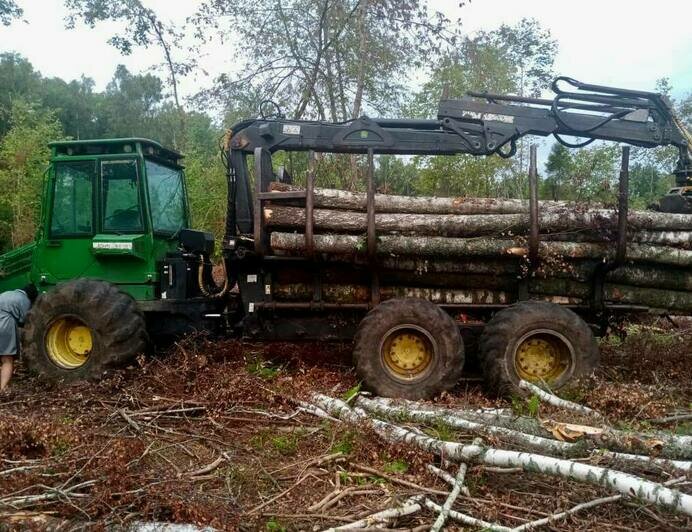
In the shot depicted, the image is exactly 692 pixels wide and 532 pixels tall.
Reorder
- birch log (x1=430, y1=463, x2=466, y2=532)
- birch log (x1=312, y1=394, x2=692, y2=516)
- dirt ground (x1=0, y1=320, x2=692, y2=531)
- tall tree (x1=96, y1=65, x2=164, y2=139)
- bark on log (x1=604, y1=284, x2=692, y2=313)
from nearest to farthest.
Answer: birch log (x1=312, y1=394, x2=692, y2=516) < birch log (x1=430, y1=463, x2=466, y2=532) < dirt ground (x1=0, y1=320, x2=692, y2=531) < bark on log (x1=604, y1=284, x2=692, y2=313) < tall tree (x1=96, y1=65, x2=164, y2=139)

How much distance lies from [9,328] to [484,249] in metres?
5.55

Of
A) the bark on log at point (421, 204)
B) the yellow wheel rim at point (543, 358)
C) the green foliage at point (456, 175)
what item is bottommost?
the yellow wheel rim at point (543, 358)

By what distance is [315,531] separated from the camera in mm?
3668

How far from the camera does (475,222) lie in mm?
6727

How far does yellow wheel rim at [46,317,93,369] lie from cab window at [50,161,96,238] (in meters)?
1.15

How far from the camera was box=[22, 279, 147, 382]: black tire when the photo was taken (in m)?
6.83

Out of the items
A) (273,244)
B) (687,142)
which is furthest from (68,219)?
(687,142)

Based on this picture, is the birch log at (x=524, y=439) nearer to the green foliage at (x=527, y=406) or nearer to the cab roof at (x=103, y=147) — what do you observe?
the green foliage at (x=527, y=406)

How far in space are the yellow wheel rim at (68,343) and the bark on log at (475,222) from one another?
257 cm


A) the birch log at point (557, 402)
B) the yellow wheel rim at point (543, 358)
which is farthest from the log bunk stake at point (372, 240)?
the birch log at point (557, 402)

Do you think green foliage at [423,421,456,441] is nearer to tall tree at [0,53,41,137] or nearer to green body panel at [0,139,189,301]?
green body panel at [0,139,189,301]

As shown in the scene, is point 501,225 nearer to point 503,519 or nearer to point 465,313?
point 465,313

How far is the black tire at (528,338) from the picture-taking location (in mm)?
6383

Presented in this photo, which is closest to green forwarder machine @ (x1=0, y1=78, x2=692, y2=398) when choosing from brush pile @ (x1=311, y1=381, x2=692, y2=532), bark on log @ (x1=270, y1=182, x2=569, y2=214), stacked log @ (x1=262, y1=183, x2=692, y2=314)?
stacked log @ (x1=262, y1=183, x2=692, y2=314)
